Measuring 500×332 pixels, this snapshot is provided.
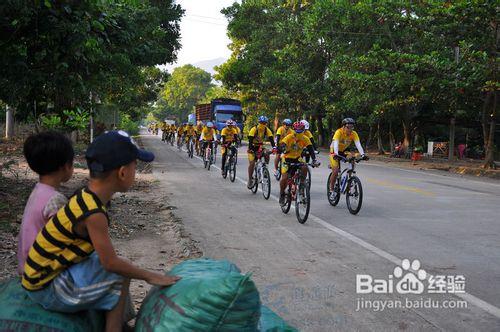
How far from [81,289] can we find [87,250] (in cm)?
19

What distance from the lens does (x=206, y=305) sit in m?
2.53

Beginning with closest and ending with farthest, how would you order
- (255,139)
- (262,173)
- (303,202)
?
1. (303,202)
2. (262,173)
3. (255,139)

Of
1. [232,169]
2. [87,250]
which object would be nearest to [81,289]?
[87,250]

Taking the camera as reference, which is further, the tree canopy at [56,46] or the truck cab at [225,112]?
the truck cab at [225,112]

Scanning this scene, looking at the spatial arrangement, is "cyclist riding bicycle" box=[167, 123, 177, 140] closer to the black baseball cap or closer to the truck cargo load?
the truck cargo load

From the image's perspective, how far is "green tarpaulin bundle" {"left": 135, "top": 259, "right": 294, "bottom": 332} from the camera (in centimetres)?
253

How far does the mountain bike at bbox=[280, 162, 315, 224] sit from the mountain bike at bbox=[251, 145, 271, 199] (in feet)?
5.68

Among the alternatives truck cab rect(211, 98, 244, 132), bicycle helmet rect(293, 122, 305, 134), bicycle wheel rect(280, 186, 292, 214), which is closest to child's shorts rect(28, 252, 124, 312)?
bicycle wheel rect(280, 186, 292, 214)

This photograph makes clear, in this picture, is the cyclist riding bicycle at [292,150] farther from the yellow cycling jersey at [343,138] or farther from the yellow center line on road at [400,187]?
the yellow center line on road at [400,187]

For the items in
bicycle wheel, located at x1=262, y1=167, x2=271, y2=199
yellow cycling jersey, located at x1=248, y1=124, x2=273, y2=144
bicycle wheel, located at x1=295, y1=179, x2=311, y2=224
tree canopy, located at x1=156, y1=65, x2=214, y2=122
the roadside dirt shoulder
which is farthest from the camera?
tree canopy, located at x1=156, y1=65, x2=214, y2=122

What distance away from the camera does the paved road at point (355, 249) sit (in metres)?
4.45

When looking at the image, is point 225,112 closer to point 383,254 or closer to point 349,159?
point 349,159

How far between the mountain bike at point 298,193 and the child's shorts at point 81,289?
6052 millimetres

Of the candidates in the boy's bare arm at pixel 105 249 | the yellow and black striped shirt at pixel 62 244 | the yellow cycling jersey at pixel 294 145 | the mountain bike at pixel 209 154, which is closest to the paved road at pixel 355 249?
the yellow cycling jersey at pixel 294 145
